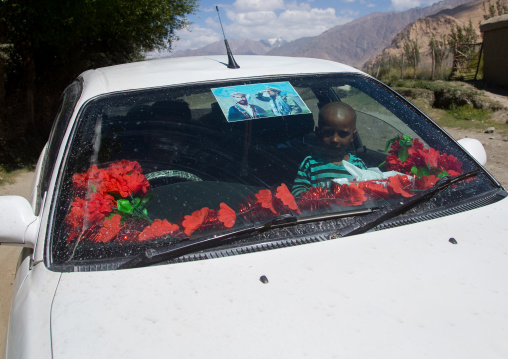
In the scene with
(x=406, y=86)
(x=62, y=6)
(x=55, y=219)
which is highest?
(x=62, y=6)

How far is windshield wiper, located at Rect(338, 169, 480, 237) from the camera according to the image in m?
1.62

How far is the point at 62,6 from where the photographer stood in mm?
7398

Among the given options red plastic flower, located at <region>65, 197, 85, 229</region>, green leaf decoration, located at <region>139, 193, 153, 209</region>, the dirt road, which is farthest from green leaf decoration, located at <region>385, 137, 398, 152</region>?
the dirt road

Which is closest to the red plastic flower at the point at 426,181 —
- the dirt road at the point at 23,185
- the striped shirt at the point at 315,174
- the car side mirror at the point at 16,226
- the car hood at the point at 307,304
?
the striped shirt at the point at 315,174

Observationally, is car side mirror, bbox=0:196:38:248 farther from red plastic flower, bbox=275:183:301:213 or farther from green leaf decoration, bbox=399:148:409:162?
green leaf decoration, bbox=399:148:409:162

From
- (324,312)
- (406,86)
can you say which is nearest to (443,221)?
(324,312)

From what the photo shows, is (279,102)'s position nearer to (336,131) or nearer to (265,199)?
(336,131)

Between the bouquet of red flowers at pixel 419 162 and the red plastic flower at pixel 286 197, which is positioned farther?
the bouquet of red flowers at pixel 419 162

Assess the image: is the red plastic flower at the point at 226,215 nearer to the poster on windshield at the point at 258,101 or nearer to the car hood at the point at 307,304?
the car hood at the point at 307,304

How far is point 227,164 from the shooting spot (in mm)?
1964

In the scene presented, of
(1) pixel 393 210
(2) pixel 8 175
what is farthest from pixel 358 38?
(1) pixel 393 210

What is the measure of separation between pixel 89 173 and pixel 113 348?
2.72ft

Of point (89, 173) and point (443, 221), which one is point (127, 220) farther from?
point (443, 221)

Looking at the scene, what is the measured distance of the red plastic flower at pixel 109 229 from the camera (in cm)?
154
